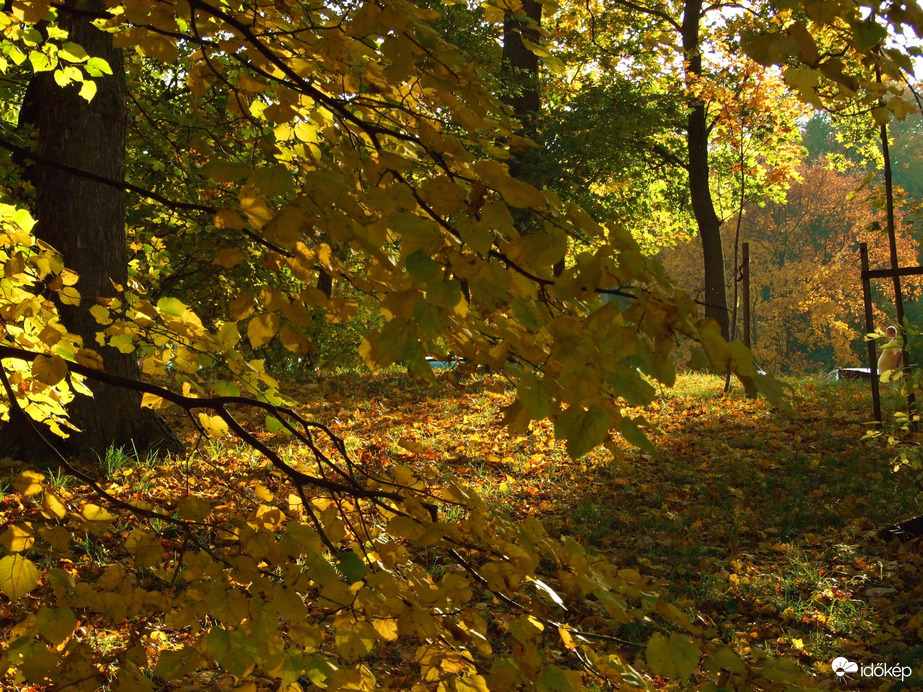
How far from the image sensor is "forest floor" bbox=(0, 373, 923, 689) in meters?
4.18

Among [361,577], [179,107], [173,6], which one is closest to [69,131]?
[179,107]

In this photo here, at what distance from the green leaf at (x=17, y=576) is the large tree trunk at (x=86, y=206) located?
13.9 feet

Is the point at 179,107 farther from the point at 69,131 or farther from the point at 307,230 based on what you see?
the point at 307,230

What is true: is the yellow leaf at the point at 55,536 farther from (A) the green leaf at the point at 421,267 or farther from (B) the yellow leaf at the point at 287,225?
(A) the green leaf at the point at 421,267

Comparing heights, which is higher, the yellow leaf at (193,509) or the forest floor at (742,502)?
the yellow leaf at (193,509)

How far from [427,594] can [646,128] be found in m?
10.4

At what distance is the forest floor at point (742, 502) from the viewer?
420cm

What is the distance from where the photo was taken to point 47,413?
2410 mm

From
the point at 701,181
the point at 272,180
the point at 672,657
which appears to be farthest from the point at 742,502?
the point at 701,181

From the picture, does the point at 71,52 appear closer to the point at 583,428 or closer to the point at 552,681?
the point at 583,428

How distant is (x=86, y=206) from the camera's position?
5.50 meters

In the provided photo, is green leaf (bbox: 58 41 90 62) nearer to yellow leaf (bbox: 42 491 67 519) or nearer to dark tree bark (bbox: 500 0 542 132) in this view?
yellow leaf (bbox: 42 491 67 519)

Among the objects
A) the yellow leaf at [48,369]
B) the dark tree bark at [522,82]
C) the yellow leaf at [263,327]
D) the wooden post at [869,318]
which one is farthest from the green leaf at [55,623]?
the dark tree bark at [522,82]

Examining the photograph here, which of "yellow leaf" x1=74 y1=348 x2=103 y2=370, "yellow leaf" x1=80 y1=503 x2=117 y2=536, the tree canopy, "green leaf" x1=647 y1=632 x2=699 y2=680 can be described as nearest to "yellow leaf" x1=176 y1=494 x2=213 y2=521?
the tree canopy
